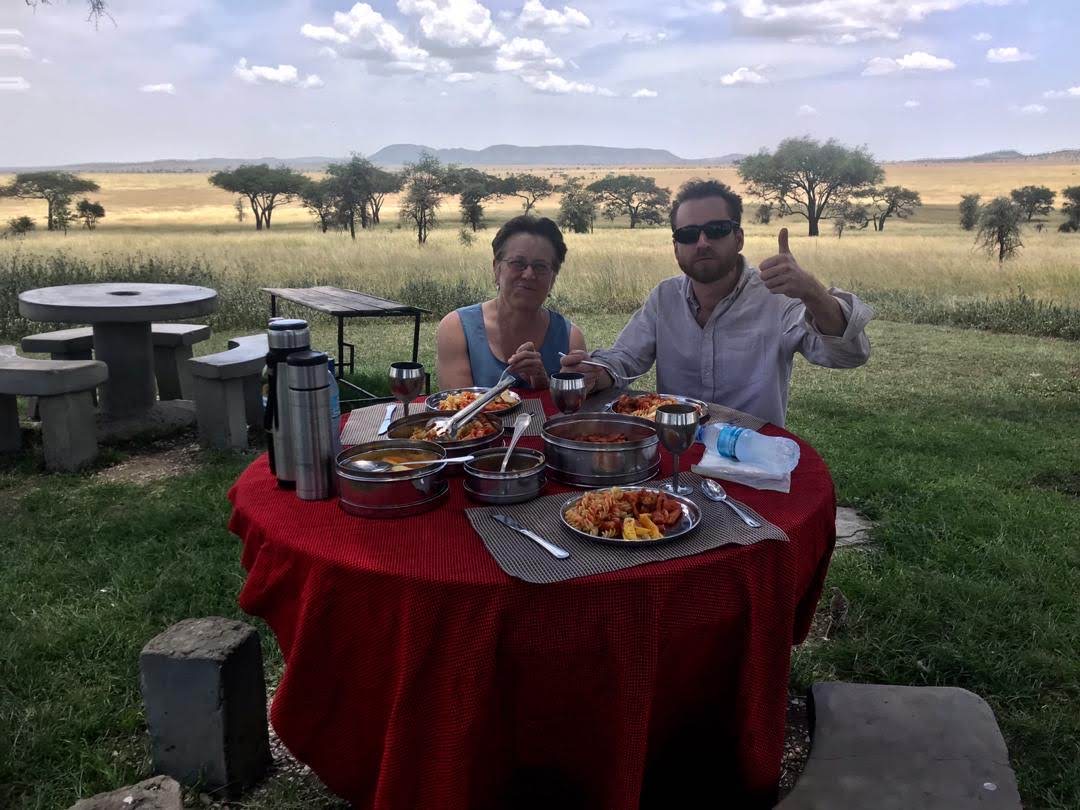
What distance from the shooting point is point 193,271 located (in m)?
14.0

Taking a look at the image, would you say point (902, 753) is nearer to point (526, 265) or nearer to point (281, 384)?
point (281, 384)

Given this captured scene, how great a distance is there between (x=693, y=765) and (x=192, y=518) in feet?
11.7

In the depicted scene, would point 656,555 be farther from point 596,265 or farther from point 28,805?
point 596,265

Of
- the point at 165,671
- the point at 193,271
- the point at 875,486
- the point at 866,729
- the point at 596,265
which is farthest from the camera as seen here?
the point at 596,265

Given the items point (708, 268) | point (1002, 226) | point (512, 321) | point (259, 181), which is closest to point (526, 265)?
point (512, 321)

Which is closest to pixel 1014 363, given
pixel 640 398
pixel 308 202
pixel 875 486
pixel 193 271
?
pixel 875 486

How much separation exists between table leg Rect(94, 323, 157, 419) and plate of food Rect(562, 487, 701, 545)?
18.5 feet

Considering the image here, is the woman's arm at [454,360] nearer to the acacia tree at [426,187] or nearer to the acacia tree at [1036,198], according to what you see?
the acacia tree at [426,187]

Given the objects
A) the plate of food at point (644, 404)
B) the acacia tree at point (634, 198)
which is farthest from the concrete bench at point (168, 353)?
the acacia tree at point (634, 198)

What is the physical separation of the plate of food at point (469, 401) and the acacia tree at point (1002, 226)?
765 inches

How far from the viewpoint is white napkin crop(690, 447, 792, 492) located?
1.90m

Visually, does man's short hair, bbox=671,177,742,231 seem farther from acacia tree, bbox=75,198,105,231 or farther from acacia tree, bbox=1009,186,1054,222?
acacia tree, bbox=75,198,105,231

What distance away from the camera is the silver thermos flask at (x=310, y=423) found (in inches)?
68.3

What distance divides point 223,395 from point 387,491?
14.5 feet
